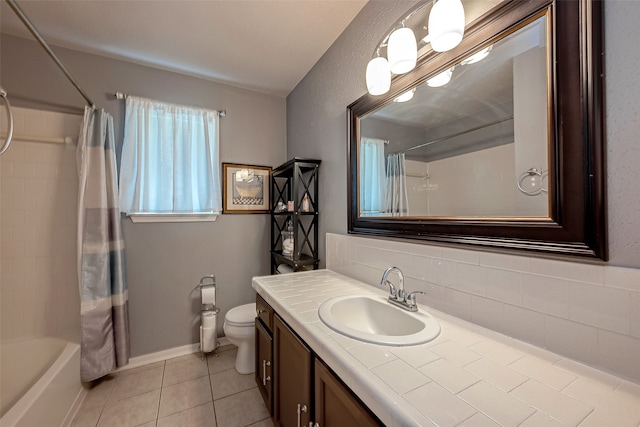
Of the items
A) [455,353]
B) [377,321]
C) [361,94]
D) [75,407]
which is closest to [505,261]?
[455,353]

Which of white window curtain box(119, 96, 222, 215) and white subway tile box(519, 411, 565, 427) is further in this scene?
white window curtain box(119, 96, 222, 215)

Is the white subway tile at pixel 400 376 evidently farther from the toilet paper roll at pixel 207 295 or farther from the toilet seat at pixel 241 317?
the toilet paper roll at pixel 207 295

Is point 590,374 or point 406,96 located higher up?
point 406,96

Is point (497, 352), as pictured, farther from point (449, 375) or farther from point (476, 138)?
point (476, 138)

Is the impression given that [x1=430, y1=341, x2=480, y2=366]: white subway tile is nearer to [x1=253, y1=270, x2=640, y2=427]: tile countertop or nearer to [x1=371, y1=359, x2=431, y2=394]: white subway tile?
[x1=253, y1=270, x2=640, y2=427]: tile countertop

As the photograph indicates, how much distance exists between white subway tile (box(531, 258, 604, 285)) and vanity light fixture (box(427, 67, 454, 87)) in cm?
77

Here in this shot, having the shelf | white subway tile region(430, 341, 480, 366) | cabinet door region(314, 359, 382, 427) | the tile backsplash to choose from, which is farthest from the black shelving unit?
white subway tile region(430, 341, 480, 366)

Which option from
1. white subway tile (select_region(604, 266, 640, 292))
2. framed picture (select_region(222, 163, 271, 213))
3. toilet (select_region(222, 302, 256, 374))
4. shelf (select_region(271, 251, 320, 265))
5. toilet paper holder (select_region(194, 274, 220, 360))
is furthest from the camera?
framed picture (select_region(222, 163, 271, 213))

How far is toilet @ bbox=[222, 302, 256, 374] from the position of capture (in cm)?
183

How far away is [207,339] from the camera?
204 centimetres

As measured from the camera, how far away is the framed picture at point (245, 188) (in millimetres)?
2336

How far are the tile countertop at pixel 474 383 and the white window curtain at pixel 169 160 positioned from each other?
1.75m

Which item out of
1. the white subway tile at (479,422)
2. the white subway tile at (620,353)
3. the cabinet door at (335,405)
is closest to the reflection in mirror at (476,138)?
the white subway tile at (620,353)

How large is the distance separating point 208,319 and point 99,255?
0.91 m
